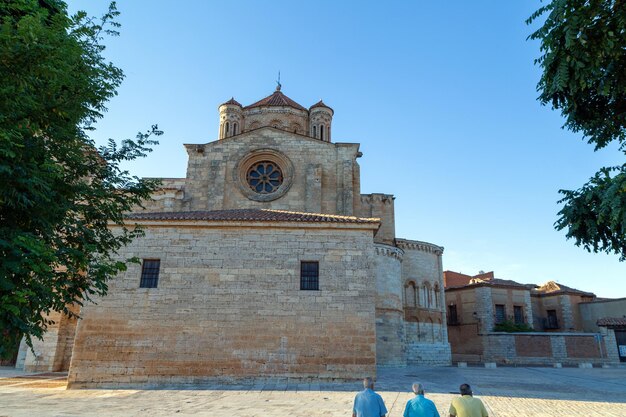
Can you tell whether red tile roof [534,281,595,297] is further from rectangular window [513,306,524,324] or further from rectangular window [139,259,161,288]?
rectangular window [139,259,161,288]

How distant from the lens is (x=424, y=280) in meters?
26.0

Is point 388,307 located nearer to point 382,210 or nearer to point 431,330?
point 431,330

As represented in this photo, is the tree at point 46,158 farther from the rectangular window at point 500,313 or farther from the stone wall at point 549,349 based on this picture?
the rectangular window at point 500,313

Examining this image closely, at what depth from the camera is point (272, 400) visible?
995cm

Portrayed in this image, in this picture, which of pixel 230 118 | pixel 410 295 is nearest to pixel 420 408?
pixel 410 295

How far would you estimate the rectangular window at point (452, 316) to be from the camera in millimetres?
33822

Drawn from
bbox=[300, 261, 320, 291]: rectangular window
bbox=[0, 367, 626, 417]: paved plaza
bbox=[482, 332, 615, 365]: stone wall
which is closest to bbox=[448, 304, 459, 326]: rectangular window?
bbox=[482, 332, 615, 365]: stone wall

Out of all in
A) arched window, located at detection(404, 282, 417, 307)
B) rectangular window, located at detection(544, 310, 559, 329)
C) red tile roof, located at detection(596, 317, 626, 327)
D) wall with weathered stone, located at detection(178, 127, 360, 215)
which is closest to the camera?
wall with weathered stone, located at detection(178, 127, 360, 215)

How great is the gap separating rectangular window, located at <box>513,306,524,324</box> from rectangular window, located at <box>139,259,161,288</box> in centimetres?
2977

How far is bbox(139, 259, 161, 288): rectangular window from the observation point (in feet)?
44.0

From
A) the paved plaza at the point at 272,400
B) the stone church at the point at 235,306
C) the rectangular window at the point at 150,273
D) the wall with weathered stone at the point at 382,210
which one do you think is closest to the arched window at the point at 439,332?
the wall with weathered stone at the point at 382,210

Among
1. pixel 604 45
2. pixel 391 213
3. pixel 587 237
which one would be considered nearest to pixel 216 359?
pixel 587 237

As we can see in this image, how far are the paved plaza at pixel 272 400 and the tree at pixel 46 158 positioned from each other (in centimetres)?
411

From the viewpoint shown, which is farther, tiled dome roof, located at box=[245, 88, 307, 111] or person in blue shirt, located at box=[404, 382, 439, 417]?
tiled dome roof, located at box=[245, 88, 307, 111]
